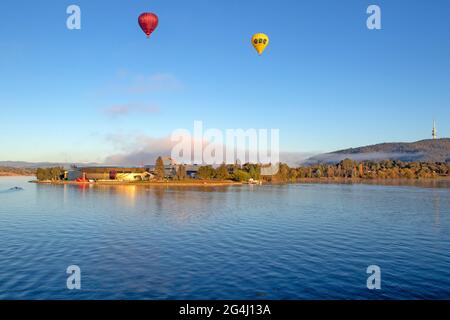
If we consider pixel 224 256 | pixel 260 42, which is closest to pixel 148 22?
pixel 260 42

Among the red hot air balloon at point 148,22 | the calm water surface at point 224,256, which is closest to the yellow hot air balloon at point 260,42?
the red hot air balloon at point 148,22

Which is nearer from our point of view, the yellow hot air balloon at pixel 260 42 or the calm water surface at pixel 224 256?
the calm water surface at pixel 224 256

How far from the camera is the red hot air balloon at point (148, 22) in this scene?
78750 millimetres

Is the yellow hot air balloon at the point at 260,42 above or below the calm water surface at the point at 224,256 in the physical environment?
above

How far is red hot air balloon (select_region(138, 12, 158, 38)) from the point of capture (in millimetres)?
78750

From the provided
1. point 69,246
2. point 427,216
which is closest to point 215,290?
point 69,246

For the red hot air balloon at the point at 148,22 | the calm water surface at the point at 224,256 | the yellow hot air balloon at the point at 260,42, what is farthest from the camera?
the yellow hot air balloon at the point at 260,42

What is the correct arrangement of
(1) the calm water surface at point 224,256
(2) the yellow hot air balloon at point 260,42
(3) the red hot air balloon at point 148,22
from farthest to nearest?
(2) the yellow hot air balloon at point 260,42, (3) the red hot air balloon at point 148,22, (1) the calm water surface at point 224,256

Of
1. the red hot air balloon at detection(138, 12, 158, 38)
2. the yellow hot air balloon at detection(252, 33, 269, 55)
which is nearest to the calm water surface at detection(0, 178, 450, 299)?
the red hot air balloon at detection(138, 12, 158, 38)

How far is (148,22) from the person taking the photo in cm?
7888

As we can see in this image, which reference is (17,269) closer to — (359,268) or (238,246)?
(238,246)

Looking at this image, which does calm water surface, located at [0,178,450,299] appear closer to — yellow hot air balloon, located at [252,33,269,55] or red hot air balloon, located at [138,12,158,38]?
red hot air balloon, located at [138,12,158,38]

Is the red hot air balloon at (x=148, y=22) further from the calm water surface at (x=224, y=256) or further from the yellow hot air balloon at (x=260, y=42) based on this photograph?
the calm water surface at (x=224, y=256)

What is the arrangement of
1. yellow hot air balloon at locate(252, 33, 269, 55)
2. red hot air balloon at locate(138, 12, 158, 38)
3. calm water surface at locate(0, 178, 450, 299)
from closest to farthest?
1. calm water surface at locate(0, 178, 450, 299)
2. red hot air balloon at locate(138, 12, 158, 38)
3. yellow hot air balloon at locate(252, 33, 269, 55)
